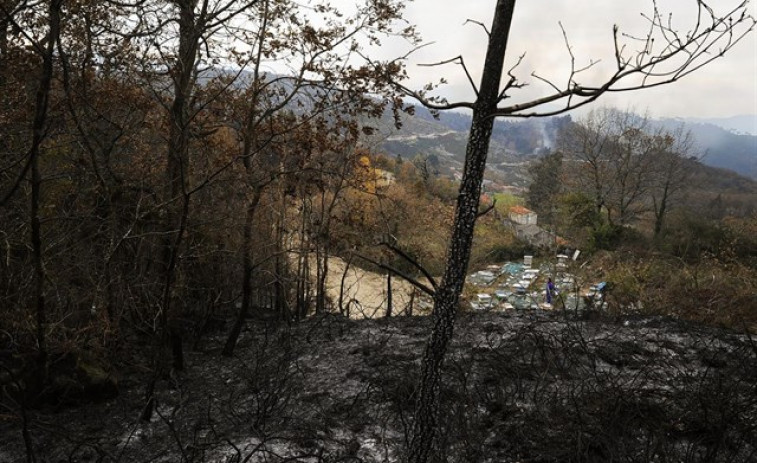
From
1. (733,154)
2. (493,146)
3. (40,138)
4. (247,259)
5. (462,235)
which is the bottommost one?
(247,259)

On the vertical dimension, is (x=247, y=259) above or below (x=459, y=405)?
above

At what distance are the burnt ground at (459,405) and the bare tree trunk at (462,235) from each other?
697 mm

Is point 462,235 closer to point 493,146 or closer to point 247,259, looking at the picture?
point 247,259

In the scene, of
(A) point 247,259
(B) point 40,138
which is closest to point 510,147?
(A) point 247,259

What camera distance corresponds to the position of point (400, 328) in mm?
7730

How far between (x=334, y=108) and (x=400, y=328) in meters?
3.83

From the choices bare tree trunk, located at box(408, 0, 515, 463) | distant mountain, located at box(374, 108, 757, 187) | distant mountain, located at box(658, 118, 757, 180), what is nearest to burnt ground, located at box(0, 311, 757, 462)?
bare tree trunk, located at box(408, 0, 515, 463)

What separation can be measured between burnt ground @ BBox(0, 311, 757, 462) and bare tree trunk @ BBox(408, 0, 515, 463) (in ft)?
2.29

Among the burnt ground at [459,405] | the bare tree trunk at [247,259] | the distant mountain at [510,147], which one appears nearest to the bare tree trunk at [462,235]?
the burnt ground at [459,405]

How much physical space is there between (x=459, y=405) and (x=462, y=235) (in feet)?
7.74

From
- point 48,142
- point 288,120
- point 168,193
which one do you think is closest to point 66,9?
point 48,142

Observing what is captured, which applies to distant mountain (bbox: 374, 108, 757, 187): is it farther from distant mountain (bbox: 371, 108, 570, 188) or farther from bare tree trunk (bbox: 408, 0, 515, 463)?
bare tree trunk (bbox: 408, 0, 515, 463)

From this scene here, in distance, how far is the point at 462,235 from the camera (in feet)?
8.49

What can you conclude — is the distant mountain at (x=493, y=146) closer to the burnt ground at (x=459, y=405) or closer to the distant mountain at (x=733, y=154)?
the distant mountain at (x=733, y=154)
